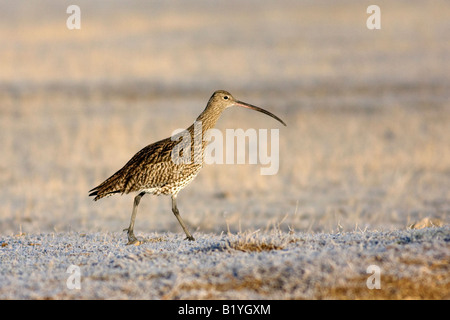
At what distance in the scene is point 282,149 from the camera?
19906 mm

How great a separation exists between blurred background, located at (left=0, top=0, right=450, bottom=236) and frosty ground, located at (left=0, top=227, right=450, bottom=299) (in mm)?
2216

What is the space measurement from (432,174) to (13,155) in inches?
401

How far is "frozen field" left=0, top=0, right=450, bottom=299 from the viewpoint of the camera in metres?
6.75

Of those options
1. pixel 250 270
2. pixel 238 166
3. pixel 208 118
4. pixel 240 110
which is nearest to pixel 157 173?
pixel 208 118

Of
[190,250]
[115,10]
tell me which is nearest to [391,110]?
[190,250]

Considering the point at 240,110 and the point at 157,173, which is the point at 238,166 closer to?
the point at 240,110

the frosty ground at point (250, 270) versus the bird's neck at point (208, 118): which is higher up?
the bird's neck at point (208, 118)

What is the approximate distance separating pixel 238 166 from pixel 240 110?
7327mm

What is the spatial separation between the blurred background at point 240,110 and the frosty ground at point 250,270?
2.22 m

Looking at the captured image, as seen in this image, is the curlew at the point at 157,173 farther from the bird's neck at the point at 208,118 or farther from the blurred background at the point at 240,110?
the blurred background at the point at 240,110

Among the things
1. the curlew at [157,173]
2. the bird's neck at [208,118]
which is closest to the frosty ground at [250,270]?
the curlew at [157,173]

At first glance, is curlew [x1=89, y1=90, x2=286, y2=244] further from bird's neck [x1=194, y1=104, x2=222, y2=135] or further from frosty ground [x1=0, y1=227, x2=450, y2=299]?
frosty ground [x1=0, y1=227, x2=450, y2=299]

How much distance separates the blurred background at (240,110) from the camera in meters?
14.8
